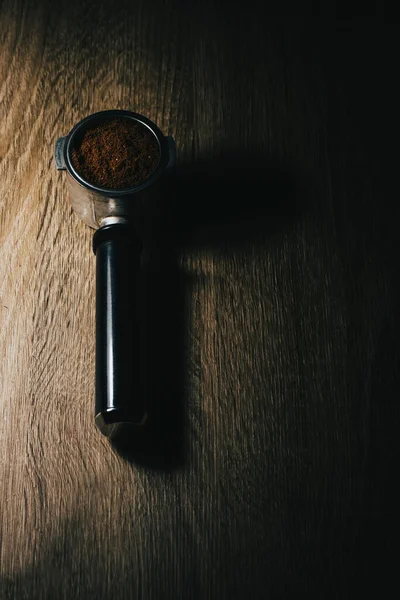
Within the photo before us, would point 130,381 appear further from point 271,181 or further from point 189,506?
point 271,181

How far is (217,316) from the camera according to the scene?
0.79m

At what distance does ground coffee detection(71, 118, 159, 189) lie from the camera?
72 cm

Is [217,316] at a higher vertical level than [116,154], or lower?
lower

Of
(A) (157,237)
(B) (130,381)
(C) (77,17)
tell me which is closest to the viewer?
(B) (130,381)

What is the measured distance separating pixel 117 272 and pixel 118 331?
0.21ft

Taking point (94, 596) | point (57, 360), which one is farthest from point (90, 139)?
point (94, 596)

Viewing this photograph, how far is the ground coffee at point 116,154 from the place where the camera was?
28.2 inches

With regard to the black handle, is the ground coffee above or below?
above

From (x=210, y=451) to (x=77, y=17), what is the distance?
0.60 m

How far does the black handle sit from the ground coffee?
53mm

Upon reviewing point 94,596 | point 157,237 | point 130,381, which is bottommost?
point 94,596

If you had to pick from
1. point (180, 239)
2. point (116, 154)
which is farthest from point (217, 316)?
point (116, 154)

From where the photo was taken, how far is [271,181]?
851mm

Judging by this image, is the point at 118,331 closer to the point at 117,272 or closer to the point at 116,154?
the point at 117,272
